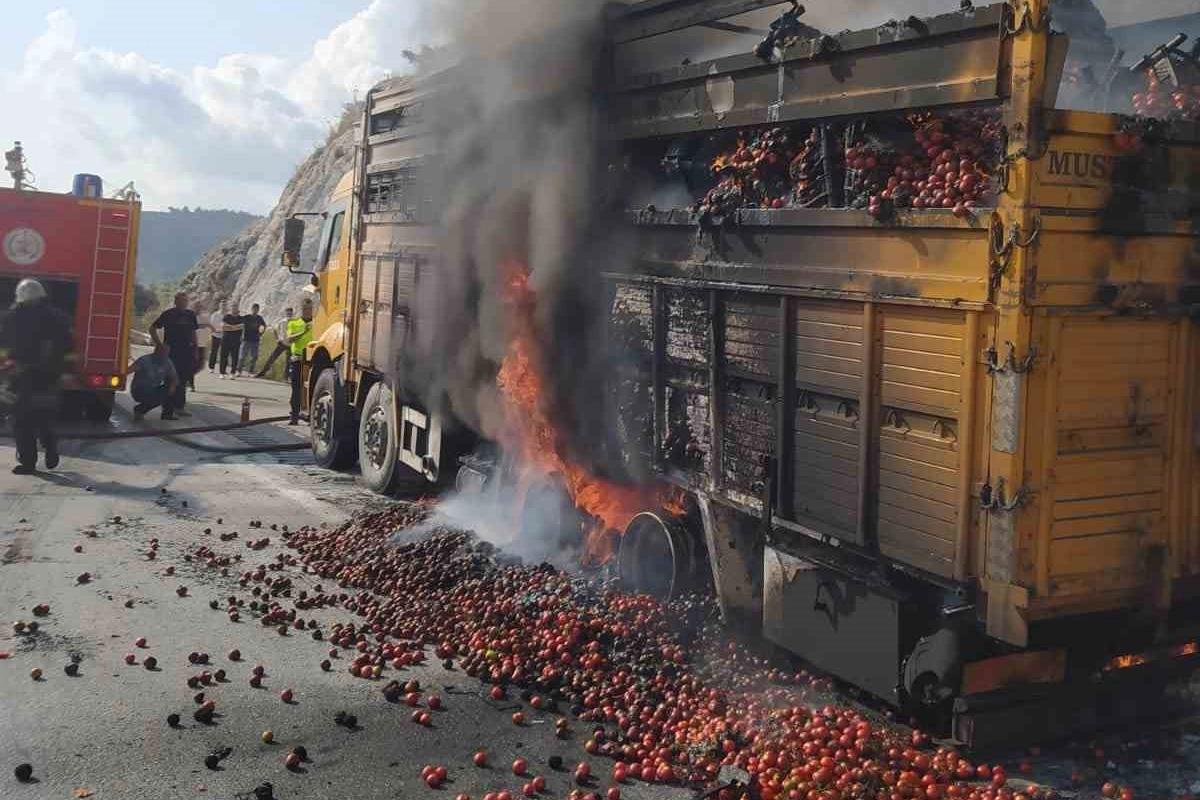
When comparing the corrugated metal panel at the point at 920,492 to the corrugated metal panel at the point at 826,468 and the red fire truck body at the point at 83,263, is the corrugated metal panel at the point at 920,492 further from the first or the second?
the red fire truck body at the point at 83,263

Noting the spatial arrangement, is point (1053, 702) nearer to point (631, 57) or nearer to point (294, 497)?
point (631, 57)

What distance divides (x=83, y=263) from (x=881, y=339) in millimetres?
13811

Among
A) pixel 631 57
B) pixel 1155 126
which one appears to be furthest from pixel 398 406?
pixel 1155 126

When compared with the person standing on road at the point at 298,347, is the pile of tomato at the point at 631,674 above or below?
below

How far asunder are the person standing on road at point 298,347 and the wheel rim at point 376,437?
2535 mm

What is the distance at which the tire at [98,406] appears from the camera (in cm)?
1659

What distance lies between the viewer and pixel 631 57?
7.87 metres

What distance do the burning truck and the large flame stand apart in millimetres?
31

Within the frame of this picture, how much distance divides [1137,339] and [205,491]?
9460 millimetres

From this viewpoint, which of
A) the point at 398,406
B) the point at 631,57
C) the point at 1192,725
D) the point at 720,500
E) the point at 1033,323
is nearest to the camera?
the point at 1033,323

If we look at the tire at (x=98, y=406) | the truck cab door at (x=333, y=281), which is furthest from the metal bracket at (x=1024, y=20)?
the tire at (x=98, y=406)

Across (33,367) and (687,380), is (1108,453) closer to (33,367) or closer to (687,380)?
(687,380)

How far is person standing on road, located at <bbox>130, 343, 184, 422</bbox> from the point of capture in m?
16.9

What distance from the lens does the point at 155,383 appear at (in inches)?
667
